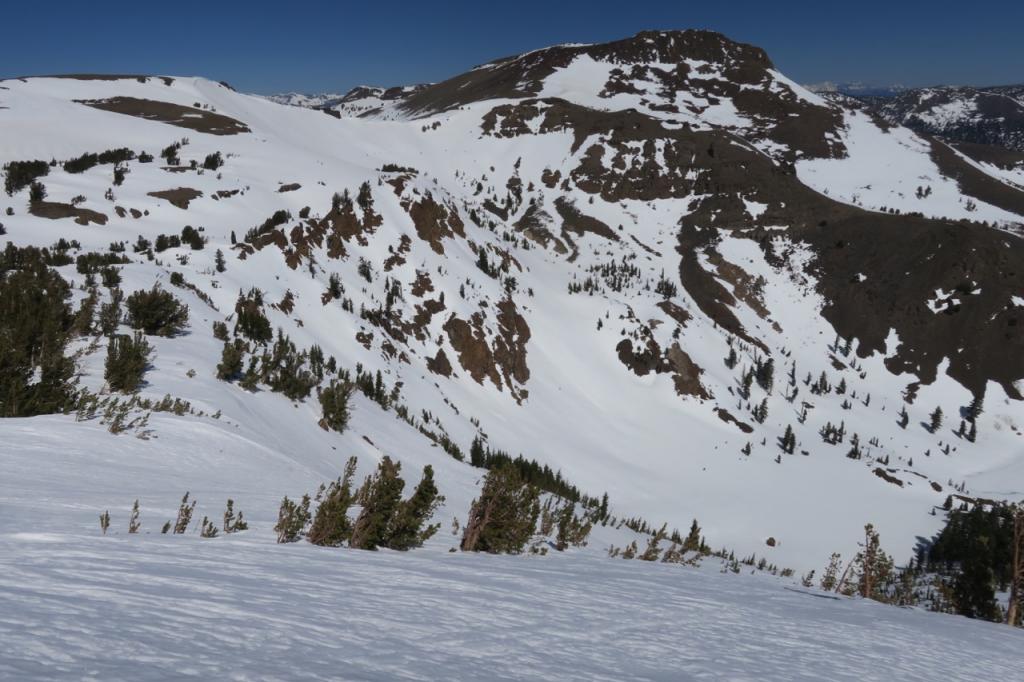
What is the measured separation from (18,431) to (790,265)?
2847 inches

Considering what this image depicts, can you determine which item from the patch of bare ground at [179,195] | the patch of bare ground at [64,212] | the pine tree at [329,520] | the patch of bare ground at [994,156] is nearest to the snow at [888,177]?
the patch of bare ground at [994,156]

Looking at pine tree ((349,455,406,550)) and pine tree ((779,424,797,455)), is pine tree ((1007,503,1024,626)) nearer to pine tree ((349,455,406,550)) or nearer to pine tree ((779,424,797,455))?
pine tree ((349,455,406,550))

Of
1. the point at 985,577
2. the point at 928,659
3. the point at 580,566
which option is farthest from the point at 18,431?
the point at 985,577

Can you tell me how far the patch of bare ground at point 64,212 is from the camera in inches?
965

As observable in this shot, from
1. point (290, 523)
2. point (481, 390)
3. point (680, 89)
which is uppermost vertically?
point (680, 89)

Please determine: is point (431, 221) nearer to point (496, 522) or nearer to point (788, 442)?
point (788, 442)

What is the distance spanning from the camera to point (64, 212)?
82.1 ft

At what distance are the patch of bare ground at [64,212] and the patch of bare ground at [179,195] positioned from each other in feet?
12.2

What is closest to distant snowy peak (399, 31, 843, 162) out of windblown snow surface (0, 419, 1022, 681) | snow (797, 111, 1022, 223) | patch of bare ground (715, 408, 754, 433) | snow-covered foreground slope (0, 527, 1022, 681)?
snow (797, 111, 1022, 223)

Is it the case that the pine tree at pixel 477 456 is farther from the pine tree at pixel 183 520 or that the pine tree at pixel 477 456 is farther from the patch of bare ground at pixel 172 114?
the patch of bare ground at pixel 172 114

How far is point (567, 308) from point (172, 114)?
3815 centimetres

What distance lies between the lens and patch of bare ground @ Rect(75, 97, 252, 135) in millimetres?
45906

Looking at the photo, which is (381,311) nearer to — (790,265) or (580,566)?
(580,566)

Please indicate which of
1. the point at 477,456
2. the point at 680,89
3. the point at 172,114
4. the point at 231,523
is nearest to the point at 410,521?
the point at 231,523
